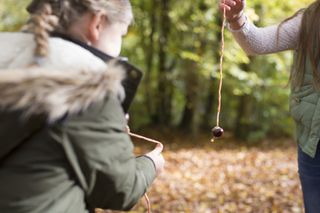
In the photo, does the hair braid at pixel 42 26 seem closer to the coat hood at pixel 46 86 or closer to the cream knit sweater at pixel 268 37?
the coat hood at pixel 46 86

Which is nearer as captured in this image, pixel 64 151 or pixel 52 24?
pixel 64 151

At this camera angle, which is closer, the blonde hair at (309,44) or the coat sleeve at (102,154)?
the coat sleeve at (102,154)

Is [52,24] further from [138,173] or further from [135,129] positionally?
[135,129]

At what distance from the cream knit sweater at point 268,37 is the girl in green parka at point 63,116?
1.10 metres

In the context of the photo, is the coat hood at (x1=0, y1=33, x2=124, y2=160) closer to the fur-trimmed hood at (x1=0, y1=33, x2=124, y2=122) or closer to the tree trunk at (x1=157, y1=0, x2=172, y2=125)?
the fur-trimmed hood at (x1=0, y1=33, x2=124, y2=122)

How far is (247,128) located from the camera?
40.1 ft

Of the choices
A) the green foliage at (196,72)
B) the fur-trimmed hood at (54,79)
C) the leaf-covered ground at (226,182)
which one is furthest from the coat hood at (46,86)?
the green foliage at (196,72)

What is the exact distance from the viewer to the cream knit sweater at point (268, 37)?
2600 millimetres

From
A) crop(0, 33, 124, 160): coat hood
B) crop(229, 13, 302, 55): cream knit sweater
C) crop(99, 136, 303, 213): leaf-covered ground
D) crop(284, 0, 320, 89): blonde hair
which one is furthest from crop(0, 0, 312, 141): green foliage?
crop(0, 33, 124, 160): coat hood

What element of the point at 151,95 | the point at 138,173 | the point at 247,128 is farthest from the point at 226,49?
the point at 138,173

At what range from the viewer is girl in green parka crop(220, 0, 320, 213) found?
99.0 inches

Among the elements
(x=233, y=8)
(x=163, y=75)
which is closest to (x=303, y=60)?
(x=233, y=8)

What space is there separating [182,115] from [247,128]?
177 centimetres

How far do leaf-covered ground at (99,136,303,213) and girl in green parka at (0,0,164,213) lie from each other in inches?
158
